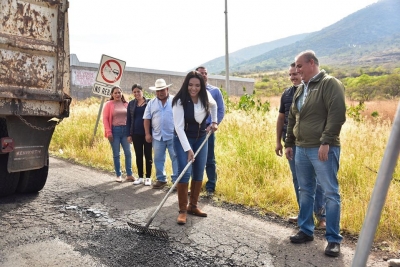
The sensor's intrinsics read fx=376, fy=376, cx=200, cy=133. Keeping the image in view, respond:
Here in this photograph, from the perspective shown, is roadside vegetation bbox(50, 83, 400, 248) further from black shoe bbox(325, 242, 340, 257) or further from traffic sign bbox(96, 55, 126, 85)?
traffic sign bbox(96, 55, 126, 85)

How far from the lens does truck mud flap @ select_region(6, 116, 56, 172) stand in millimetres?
4684

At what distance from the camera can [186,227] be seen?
4.26 meters

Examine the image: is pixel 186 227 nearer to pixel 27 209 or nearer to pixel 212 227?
pixel 212 227

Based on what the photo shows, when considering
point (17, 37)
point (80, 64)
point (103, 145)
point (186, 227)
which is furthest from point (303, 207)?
point (80, 64)

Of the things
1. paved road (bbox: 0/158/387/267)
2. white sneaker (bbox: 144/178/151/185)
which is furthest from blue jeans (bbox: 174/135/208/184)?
white sneaker (bbox: 144/178/151/185)

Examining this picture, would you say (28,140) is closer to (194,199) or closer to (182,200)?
(182,200)

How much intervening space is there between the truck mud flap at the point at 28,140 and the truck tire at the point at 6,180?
15.6 inches

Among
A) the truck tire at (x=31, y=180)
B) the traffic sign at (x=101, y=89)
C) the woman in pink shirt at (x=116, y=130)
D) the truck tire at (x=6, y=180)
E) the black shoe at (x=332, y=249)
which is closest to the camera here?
the black shoe at (x=332, y=249)

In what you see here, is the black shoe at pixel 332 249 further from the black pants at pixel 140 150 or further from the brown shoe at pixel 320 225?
the black pants at pixel 140 150

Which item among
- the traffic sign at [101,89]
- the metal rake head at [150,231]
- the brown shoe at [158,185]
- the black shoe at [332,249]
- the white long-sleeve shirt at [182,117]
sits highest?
the traffic sign at [101,89]

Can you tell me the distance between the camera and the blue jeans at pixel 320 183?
3.58m

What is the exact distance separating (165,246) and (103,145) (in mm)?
6024

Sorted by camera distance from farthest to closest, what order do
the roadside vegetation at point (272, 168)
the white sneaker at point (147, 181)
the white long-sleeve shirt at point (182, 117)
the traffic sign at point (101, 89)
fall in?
the traffic sign at point (101, 89) < the white sneaker at point (147, 181) < the white long-sleeve shirt at point (182, 117) < the roadside vegetation at point (272, 168)

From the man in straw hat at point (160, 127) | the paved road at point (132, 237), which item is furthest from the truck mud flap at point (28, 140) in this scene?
the man in straw hat at point (160, 127)
